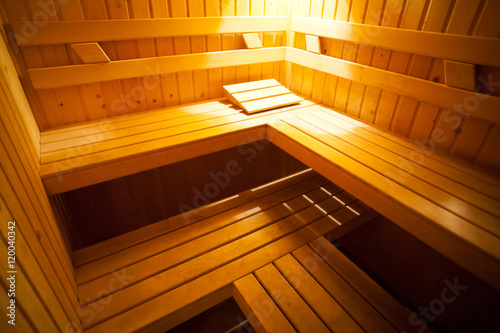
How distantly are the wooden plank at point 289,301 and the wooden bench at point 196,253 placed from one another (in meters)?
Answer: 0.09

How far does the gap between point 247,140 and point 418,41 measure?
4.35ft

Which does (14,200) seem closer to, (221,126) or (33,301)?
(33,301)

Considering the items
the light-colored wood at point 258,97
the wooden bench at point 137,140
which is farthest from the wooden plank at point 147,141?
the light-colored wood at point 258,97

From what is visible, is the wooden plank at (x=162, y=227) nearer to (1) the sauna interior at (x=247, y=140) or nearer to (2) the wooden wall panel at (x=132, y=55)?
(1) the sauna interior at (x=247, y=140)

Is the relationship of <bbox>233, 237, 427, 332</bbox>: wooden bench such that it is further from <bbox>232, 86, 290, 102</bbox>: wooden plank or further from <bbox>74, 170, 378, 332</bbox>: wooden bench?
<bbox>232, 86, 290, 102</bbox>: wooden plank

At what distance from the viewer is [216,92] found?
2.78 metres

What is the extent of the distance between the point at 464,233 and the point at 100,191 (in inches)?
99.4

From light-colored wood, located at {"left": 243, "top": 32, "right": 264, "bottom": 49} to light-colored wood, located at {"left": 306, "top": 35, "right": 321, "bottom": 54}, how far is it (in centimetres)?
45

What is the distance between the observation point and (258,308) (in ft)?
5.13

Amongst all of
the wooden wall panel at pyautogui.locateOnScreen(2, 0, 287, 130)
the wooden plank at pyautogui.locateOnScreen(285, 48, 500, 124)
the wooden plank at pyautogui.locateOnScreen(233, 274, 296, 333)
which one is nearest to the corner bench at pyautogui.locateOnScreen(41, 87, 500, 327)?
the wooden wall panel at pyautogui.locateOnScreen(2, 0, 287, 130)

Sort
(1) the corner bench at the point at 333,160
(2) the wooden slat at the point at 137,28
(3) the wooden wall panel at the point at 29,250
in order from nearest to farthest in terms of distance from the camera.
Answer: (3) the wooden wall panel at the point at 29,250 → (1) the corner bench at the point at 333,160 → (2) the wooden slat at the point at 137,28

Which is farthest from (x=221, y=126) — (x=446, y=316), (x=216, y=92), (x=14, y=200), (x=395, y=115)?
(x=446, y=316)

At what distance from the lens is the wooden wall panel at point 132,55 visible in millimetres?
1899

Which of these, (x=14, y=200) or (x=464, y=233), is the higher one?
(x=14, y=200)
